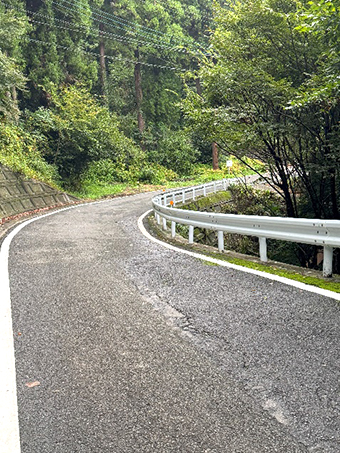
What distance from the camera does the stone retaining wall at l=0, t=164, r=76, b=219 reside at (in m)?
16.8

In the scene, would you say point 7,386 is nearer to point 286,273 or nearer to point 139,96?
point 286,273

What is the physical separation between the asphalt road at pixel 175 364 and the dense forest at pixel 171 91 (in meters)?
4.93

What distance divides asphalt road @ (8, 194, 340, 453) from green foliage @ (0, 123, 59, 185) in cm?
1494

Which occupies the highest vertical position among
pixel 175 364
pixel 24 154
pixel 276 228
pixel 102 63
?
pixel 102 63

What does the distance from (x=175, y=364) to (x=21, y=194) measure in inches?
662

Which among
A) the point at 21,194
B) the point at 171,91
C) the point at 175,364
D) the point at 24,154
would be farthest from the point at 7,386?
the point at 171,91

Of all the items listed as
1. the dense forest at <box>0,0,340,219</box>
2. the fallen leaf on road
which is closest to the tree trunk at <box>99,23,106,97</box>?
the dense forest at <box>0,0,340,219</box>

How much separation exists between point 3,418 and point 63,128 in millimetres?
25071

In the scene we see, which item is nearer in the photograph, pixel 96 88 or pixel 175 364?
pixel 175 364

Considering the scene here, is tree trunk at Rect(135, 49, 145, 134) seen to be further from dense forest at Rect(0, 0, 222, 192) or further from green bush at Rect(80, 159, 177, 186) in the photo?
green bush at Rect(80, 159, 177, 186)

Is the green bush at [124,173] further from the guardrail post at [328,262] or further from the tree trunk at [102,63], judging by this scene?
the guardrail post at [328,262]

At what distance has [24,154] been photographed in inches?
957

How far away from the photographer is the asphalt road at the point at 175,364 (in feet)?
7.95

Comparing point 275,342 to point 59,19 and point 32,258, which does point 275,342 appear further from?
point 59,19
